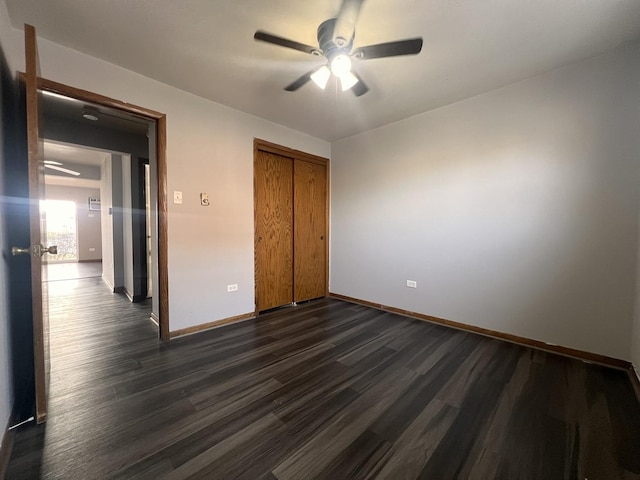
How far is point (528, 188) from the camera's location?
2.34 metres

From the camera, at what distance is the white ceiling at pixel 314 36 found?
155 cm

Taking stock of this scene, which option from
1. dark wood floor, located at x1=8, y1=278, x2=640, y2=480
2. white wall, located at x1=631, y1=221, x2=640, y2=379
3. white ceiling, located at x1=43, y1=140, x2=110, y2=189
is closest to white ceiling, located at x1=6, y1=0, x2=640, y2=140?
white wall, located at x1=631, y1=221, x2=640, y2=379

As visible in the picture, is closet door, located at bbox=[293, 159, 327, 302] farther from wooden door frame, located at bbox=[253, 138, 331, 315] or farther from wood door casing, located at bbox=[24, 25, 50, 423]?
wood door casing, located at bbox=[24, 25, 50, 423]

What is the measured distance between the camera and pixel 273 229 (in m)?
3.46

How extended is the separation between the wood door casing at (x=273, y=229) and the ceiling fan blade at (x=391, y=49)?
1929 mm

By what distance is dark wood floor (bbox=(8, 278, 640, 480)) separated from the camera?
3.81 ft

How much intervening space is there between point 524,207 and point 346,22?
229 cm

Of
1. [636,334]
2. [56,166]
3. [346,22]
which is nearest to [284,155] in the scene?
[346,22]

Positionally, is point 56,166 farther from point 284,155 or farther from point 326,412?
point 326,412

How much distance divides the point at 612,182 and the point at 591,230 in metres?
0.41

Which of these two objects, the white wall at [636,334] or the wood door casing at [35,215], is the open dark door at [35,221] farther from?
the white wall at [636,334]

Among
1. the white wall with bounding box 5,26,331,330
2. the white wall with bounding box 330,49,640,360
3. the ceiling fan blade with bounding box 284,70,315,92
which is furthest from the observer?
the white wall with bounding box 5,26,331,330

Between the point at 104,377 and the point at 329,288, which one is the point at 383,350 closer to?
the point at 329,288

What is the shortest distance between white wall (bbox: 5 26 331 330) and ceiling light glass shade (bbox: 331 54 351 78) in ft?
5.61
